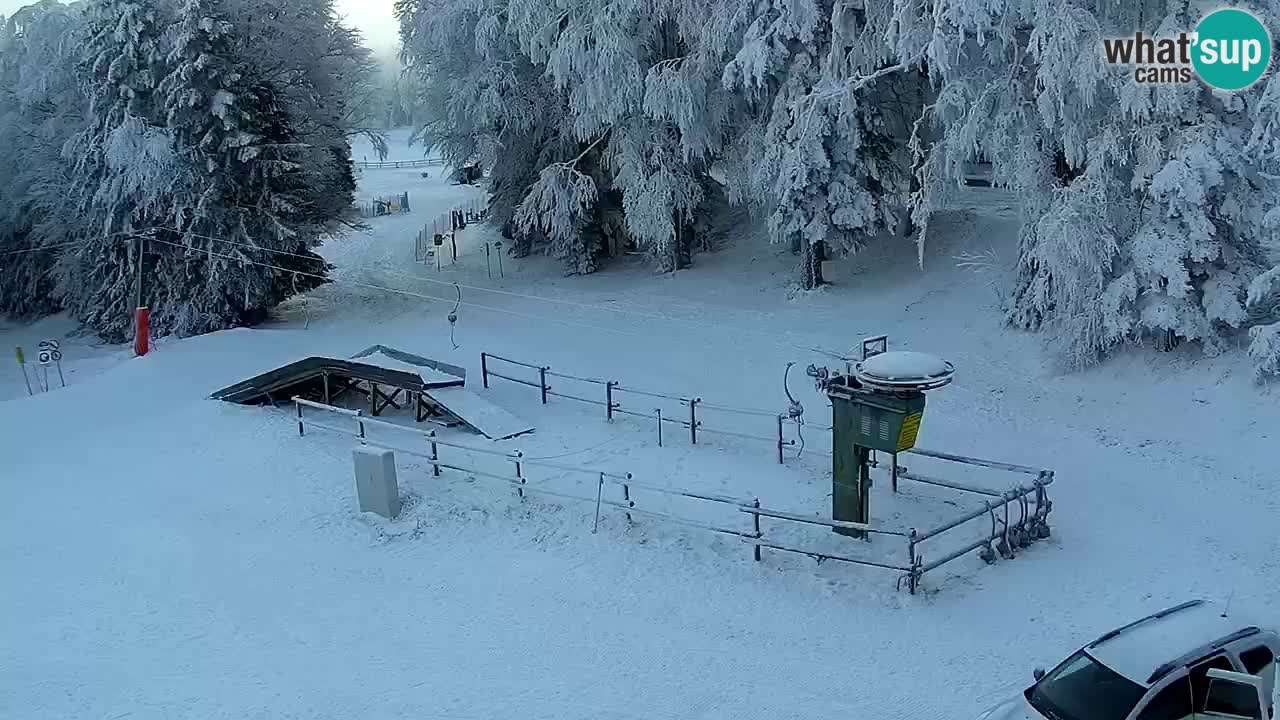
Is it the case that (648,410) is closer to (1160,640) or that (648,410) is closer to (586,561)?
(586,561)

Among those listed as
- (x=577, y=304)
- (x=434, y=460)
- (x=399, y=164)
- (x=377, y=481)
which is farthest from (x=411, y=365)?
(x=399, y=164)

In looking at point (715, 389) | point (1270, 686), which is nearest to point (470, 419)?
point (715, 389)

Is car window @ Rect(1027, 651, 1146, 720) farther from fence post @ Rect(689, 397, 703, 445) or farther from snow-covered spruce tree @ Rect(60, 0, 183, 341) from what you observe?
snow-covered spruce tree @ Rect(60, 0, 183, 341)

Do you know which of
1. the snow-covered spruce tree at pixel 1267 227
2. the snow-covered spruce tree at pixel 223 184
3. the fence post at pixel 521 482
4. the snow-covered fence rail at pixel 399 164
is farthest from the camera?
the snow-covered fence rail at pixel 399 164

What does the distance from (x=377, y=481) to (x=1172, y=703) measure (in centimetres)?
968

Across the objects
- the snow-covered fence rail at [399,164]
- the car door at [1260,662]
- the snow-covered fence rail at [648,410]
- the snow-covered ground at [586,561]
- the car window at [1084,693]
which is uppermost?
the snow-covered fence rail at [399,164]

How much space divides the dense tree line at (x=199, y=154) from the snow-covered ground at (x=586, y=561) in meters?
6.43

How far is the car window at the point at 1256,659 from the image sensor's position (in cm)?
799

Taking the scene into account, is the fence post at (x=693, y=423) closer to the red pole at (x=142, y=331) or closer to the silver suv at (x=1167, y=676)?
the silver suv at (x=1167, y=676)

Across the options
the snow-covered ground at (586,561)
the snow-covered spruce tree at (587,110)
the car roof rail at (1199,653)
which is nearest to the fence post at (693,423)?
the snow-covered ground at (586,561)

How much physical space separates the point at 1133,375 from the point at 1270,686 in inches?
444

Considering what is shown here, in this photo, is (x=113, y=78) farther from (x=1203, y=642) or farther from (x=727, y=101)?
(x=1203, y=642)

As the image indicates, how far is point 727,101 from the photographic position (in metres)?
27.3

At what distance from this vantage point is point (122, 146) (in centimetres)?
2733
